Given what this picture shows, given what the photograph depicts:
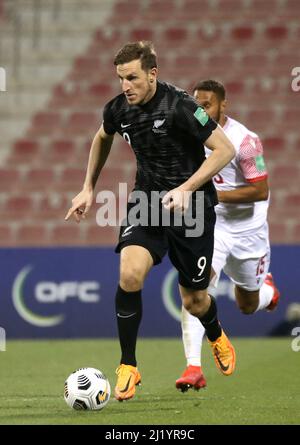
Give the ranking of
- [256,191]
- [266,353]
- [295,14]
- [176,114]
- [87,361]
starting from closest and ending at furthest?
[176,114] → [256,191] → [87,361] → [266,353] → [295,14]

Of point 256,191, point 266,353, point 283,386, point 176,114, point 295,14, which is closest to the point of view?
point 176,114

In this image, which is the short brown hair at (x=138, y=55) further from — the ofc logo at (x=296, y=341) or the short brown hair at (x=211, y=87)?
the ofc logo at (x=296, y=341)

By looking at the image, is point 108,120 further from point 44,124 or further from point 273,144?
point 44,124

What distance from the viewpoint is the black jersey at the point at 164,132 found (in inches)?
247

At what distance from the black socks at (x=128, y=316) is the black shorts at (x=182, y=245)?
0.27m

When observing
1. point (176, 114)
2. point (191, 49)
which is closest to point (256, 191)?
point (176, 114)

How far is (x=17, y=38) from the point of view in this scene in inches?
645

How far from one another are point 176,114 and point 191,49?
10028mm

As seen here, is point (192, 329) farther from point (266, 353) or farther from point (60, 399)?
point (266, 353)

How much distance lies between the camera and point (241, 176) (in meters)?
7.98

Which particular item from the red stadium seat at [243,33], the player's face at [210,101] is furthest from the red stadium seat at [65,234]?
the player's face at [210,101]

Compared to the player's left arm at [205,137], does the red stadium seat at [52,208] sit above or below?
below

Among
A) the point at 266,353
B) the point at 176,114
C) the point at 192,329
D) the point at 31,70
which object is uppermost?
the point at 31,70

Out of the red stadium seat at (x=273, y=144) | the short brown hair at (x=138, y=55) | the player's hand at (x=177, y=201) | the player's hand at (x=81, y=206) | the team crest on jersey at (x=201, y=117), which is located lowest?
the player's hand at (x=81, y=206)
